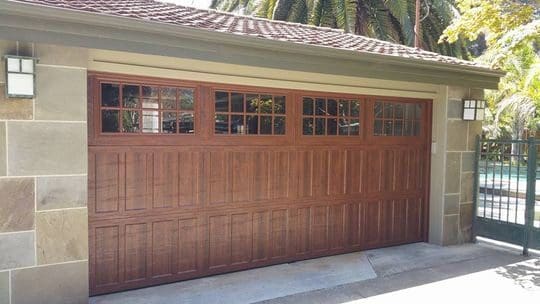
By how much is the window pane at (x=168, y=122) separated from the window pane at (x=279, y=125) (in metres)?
1.44

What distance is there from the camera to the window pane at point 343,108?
6645 mm

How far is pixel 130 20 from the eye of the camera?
4.16 meters

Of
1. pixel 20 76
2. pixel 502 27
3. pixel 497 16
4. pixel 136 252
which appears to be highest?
pixel 497 16

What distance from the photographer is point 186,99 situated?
5367 millimetres

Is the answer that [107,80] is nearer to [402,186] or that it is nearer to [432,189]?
[402,186]

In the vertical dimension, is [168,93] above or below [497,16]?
below

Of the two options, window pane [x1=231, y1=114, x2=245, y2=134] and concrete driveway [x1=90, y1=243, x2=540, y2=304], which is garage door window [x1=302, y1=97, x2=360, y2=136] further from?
concrete driveway [x1=90, y1=243, x2=540, y2=304]

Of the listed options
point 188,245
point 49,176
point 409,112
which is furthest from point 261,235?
point 409,112

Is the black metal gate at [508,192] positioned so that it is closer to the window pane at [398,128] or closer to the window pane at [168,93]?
the window pane at [398,128]

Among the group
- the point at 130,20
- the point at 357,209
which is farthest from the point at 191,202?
the point at 357,209

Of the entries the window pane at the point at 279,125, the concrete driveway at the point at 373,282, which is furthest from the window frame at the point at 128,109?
the concrete driveway at the point at 373,282

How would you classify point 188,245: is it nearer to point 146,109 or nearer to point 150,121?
point 150,121

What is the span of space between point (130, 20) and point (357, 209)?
4350 mm

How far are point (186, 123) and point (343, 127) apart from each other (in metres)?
2.49
